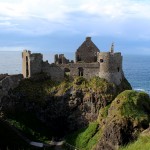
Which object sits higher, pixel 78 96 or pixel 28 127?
pixel 78 96

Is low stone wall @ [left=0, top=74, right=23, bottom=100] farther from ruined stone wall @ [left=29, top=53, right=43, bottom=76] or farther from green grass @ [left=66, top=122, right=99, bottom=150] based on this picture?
green grass @ [left=66, top=122, right=99, bottom=150]

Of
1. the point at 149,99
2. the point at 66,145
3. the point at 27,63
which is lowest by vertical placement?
the point at 66,145

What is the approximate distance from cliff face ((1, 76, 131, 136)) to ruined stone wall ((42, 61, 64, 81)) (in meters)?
1.62

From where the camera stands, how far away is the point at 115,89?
70.8 meters

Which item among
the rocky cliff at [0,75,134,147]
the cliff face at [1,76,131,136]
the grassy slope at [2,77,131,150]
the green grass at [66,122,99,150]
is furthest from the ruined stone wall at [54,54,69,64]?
the green grass at [66,122,99,150]

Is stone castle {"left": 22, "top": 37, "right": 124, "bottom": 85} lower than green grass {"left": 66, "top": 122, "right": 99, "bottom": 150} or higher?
higher

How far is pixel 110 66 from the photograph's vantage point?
235ft

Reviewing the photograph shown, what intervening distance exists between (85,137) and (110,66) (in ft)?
41.3

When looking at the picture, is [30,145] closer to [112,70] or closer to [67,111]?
[67,111]

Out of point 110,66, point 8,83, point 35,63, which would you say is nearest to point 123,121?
point 110,66

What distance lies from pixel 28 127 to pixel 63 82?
31.3ft

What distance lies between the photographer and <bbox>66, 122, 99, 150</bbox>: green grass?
64.8 m

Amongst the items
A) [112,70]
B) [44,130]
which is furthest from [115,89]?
[44,130]

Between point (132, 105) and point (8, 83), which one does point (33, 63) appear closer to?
A: point (8, 83)
